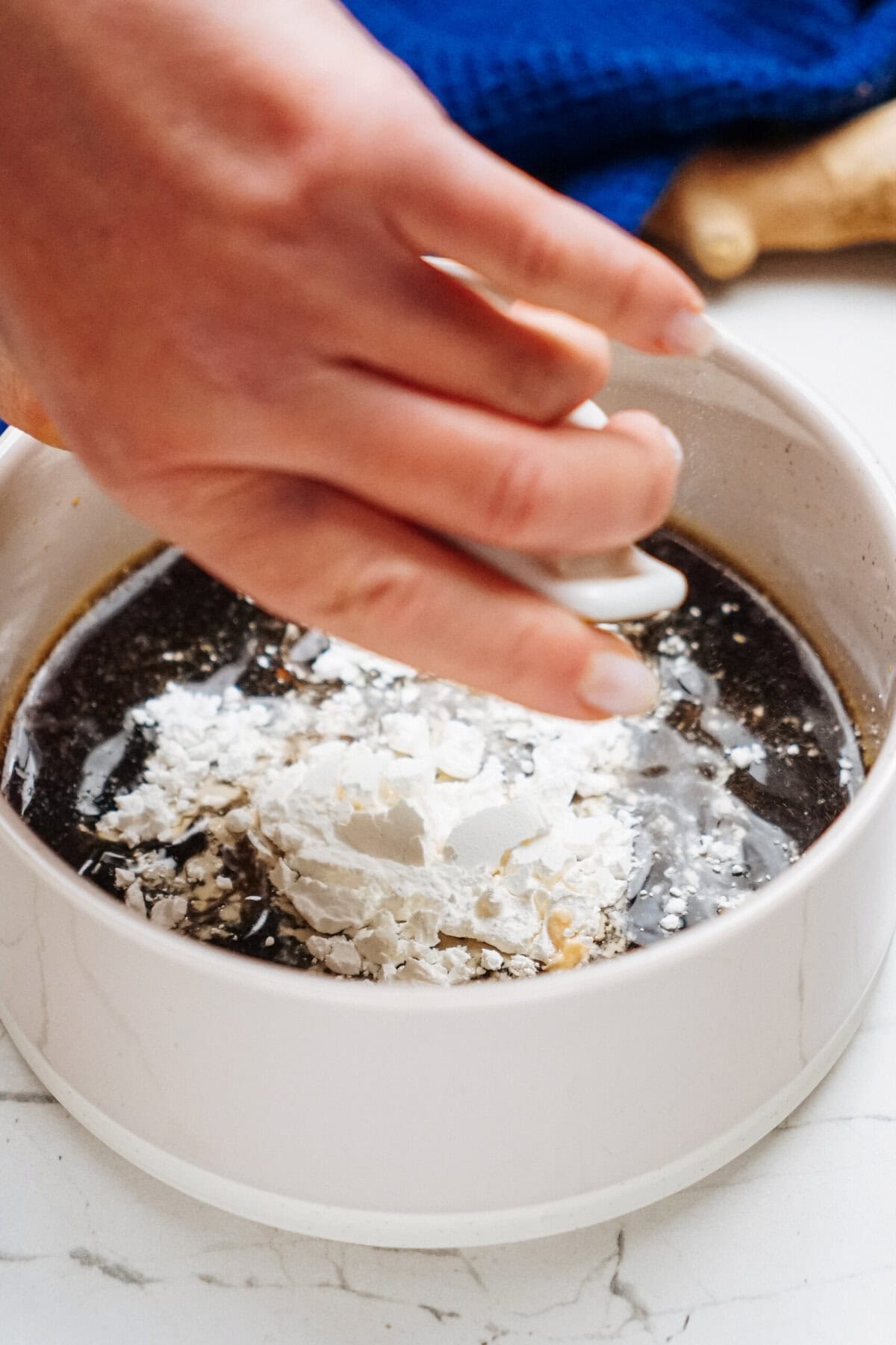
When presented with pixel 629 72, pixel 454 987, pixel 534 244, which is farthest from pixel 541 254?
pixel 629 72

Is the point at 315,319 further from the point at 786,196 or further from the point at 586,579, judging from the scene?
the point at 786,196

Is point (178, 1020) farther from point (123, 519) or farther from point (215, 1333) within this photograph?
point (123, 519)

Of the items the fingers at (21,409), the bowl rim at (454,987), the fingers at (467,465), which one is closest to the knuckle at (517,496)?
the fingers at (467,465)

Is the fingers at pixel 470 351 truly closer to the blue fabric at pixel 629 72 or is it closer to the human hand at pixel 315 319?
the human hand at pixel 315 319

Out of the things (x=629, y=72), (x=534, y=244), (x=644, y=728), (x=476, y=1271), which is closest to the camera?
(x=534, y=244)

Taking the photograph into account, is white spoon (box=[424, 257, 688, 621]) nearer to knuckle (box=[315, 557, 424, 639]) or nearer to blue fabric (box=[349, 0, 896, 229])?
knuckle (box=[315, 557, 424, 639])

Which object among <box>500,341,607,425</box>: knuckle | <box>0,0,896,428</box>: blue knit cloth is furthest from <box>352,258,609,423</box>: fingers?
<box>0,0,896,428</box>: blue knit cloth

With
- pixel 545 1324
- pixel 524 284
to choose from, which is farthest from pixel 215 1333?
pixel 524 284
